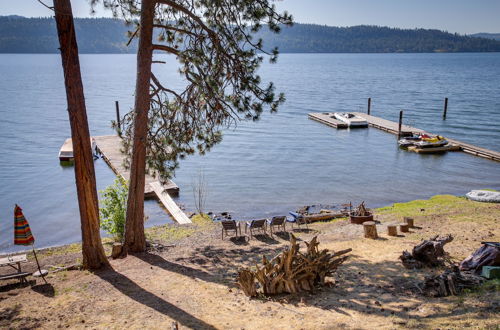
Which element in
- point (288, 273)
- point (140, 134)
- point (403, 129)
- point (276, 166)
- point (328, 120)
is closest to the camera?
point (288, 273)

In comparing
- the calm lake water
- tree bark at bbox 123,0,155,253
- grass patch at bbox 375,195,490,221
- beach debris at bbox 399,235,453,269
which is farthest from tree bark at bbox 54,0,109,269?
grass patch at bbox 375,195,490,221

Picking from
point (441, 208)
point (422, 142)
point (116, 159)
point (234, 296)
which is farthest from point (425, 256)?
point (422, 142)

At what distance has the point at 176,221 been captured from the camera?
67.5ft

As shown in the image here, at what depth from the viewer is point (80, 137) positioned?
1073 centimetres

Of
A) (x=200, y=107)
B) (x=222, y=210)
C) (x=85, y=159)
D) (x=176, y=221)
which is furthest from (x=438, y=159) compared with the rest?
(x=85, y=159)

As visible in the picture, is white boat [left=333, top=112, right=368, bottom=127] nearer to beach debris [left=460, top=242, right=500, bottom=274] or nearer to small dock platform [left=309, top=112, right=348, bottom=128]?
small dock platform [left=309, top=112, right=348, bottom=128]

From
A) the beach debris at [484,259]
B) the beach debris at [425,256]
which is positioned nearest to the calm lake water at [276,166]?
the beach debris at [425,256]

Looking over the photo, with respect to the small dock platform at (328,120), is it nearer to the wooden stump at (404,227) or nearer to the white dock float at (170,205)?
the white dock float at (170,205)

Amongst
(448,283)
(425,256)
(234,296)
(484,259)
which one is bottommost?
(234,296)

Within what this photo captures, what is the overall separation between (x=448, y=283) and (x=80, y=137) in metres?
8.53

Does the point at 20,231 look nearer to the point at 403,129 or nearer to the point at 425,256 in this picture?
the point at 425,256

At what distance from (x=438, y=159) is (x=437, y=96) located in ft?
149

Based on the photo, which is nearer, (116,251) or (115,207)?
(116,251)

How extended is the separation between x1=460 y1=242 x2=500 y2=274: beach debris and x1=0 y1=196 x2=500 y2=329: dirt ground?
0.86 metres
